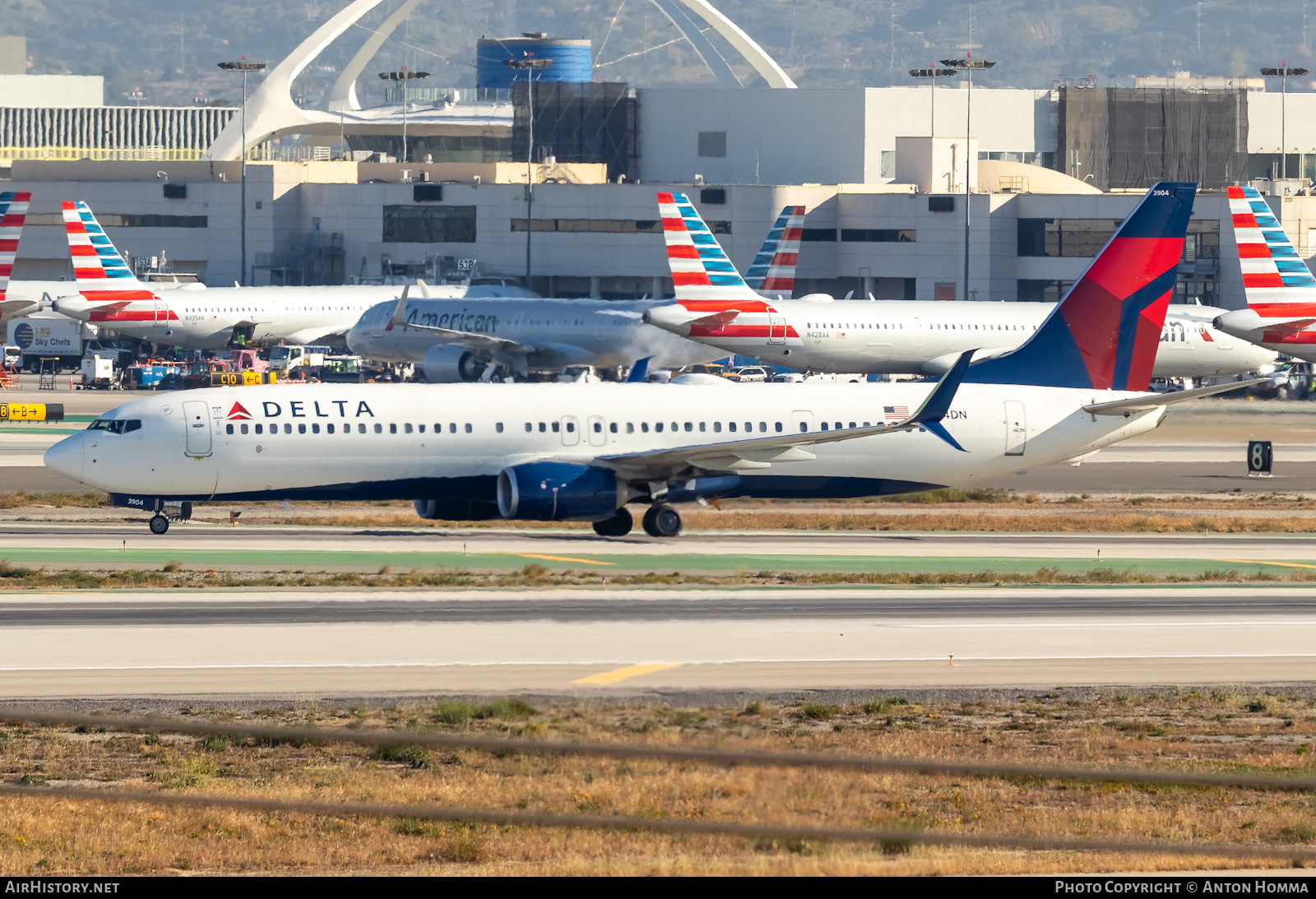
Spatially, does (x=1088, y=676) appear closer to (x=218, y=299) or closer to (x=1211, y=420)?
(x=1211, y=420)

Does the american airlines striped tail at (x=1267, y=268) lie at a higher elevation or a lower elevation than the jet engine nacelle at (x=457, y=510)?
higher

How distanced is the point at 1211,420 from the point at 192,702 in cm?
6624

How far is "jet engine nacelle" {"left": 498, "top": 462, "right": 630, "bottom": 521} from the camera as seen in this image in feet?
146

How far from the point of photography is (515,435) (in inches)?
1809

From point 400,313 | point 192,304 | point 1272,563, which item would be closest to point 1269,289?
point 1272,563

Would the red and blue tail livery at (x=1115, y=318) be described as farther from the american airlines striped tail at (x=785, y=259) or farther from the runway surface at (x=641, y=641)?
the american airlines striped tail at (x=785, y=259)

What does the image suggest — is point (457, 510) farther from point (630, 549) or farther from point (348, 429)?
point (630, 549)

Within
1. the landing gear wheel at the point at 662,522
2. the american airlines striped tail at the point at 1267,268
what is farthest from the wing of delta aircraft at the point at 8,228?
the american airlines striped tail at the point at 1267,268

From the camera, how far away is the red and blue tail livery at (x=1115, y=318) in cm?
5012

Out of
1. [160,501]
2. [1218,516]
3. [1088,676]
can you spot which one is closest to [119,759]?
[1088,676]

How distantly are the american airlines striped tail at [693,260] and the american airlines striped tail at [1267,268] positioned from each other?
23752mm

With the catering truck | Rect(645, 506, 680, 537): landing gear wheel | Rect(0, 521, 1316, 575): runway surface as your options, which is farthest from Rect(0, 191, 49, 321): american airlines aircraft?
the catering truck

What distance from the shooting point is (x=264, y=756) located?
22.5 meters

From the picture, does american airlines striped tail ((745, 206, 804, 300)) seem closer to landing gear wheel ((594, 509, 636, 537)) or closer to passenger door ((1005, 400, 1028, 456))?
passenger door ((1005, 400, 1028, 456))
